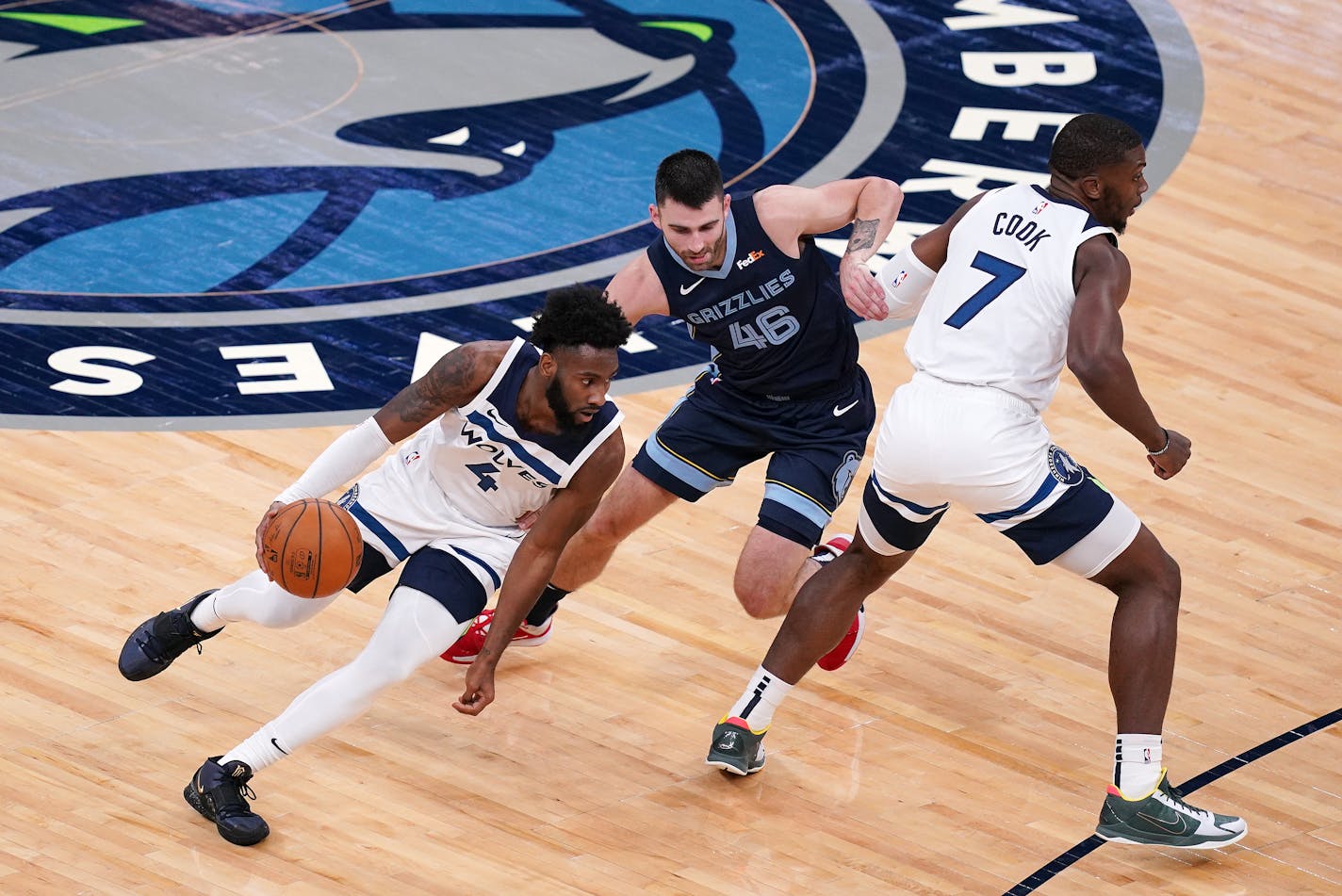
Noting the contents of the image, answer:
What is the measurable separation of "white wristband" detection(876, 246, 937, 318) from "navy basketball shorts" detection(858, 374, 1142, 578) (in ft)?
1.03

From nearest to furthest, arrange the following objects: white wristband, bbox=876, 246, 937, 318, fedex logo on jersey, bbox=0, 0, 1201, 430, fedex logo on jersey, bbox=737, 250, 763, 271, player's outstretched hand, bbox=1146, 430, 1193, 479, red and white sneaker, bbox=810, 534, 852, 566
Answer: player's outstretched hand, bbox=1146, 430, 1193, 479 < white wristband, bbox=876, 246, 937, 318 < fedex logo on jersey, bbox=737, 250, 763, 271 < red and white sneaker, bbox=810, 534, 852, 566 < fedex logo on jersey, bbox=0, 0, 1201, 430

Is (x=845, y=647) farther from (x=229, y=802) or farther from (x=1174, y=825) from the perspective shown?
(x=229, y=802)


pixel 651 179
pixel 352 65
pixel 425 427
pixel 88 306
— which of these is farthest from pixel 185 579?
pixel 352 65

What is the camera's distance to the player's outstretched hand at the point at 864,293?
530 cm

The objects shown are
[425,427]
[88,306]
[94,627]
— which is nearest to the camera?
[425,427]

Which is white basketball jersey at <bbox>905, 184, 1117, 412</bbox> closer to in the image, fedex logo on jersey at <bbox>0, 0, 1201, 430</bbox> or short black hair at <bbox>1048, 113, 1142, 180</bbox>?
short black hair at <bbox>1048, 113, 1142, 180</bbox>

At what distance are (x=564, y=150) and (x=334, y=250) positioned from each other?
1626 mm

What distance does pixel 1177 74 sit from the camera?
11266 mm

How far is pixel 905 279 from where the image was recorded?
5.49 meters

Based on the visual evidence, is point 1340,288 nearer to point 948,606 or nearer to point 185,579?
point 948,606

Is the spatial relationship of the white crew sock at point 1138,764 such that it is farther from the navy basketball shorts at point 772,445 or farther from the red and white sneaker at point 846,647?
the navy basketball shorts at point 772,445

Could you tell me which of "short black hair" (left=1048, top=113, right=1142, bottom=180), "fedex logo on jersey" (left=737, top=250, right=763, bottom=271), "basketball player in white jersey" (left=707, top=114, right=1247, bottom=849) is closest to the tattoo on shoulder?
"fedex logo on jersey" (left=737, top=250, right=763, bottom=271)

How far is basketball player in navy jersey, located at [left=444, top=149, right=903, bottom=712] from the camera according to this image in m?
5.88

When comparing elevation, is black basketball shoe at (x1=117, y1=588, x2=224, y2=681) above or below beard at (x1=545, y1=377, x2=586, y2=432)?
below
